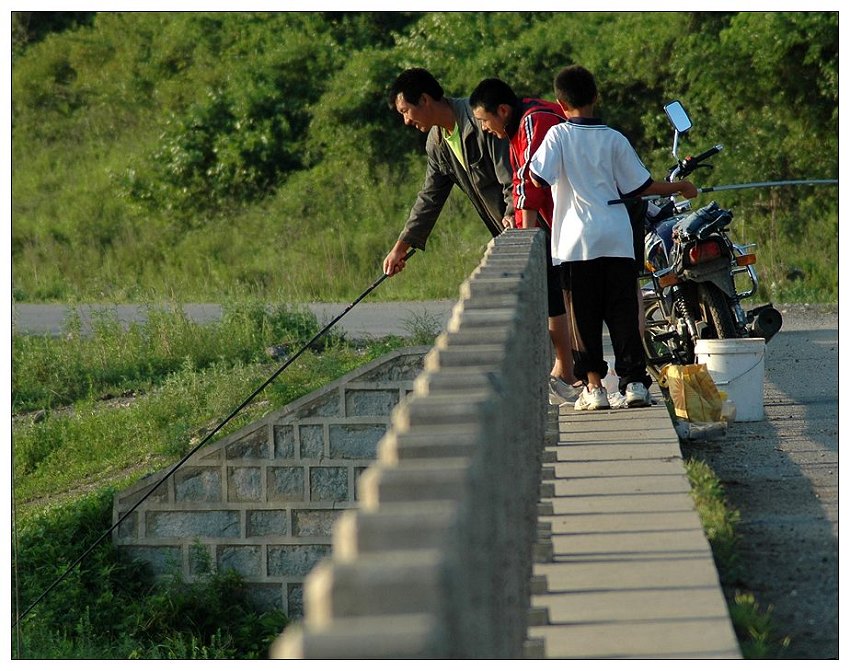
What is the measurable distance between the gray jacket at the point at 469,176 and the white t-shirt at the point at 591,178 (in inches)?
25.6

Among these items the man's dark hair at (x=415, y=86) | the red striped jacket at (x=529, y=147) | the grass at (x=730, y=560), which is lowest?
A: the grass at (x=730, y=560)

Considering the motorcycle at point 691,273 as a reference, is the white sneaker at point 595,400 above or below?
below

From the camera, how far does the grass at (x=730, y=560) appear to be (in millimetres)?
3693

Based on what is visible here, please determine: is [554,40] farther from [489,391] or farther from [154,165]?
→ [489,391]

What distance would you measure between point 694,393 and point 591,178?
111 cm

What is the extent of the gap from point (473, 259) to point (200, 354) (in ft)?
13.7

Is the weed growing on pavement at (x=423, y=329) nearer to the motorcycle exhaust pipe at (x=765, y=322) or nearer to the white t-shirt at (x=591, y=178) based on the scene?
the motorcycle exhaust pipe at (x=765, y=322)

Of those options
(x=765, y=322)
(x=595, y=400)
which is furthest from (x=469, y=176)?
(x=765, y=322)

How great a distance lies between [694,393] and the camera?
6305 mm

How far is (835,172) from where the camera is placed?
1738 cm

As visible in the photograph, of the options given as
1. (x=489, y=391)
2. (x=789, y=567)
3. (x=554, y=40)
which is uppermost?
(x=554, y=40)

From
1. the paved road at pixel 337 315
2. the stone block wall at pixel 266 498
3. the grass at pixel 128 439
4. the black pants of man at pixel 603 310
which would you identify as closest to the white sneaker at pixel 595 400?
the black pants of man at pixel 603 310

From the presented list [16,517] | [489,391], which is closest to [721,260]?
[489,391]

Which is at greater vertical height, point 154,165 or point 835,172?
point 154,165
